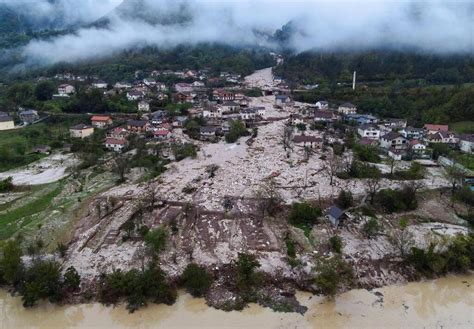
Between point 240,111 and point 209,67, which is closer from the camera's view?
point 240,111

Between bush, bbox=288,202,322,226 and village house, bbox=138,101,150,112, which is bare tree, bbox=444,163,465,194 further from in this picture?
village house, bbox=138,101,150,112

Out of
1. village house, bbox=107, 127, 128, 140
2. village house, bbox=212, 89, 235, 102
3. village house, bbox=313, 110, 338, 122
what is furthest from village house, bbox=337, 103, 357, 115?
village house, bbox=107, 127, 128, 140

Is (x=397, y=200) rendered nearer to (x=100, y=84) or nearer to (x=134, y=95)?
(x=134, y=95)

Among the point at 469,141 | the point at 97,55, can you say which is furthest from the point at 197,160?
the point at 97,55

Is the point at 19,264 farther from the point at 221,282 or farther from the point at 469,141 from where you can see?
the point at 469,141

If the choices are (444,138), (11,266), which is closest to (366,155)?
(444,138)

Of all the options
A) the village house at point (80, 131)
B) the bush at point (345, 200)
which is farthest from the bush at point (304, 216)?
the village house at point (80, 131)
